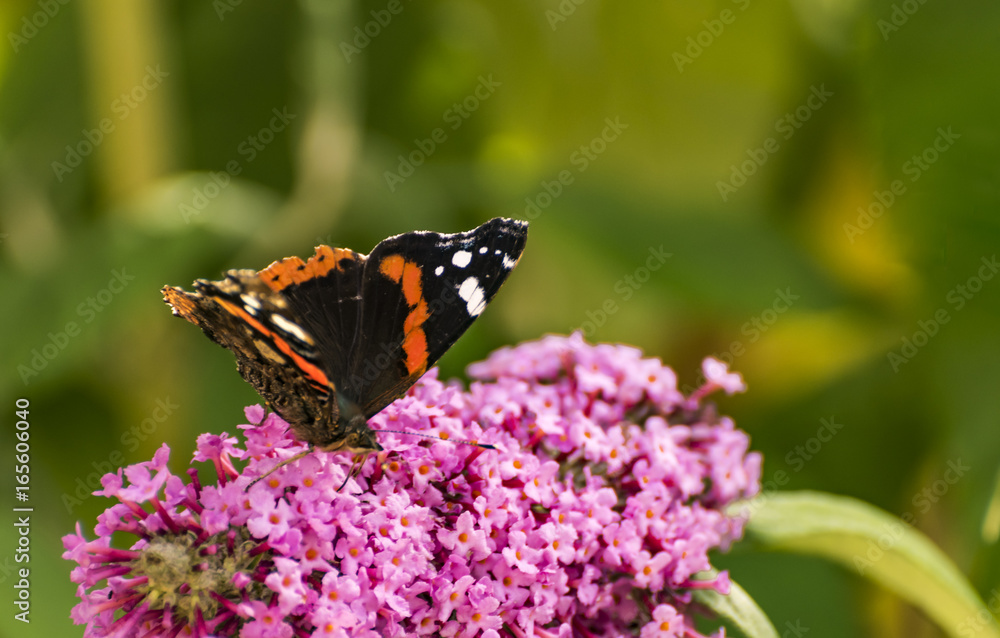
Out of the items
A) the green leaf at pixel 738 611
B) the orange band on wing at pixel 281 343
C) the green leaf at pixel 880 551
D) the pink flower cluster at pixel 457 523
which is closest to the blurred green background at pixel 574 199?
the green leaf at pixel 880 551

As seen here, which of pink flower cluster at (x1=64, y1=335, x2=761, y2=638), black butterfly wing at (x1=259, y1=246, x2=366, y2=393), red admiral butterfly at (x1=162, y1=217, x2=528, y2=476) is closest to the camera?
pink flower cluster at (x1=64, y1=335, x2=761, y2=638)

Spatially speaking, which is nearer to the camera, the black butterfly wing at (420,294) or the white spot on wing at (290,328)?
the white spot on wing at (290,328)

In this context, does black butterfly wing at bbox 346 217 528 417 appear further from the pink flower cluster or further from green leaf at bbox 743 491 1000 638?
green leaf at bbox 743 491 1000 638

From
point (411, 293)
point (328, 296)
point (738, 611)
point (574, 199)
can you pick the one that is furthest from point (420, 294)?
point (574, 199)

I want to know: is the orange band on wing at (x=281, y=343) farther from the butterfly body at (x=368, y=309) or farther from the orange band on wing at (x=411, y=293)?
the orange band on wing at (x=411, y=293)

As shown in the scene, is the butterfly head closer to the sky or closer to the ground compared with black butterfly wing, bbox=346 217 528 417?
closer to the ground

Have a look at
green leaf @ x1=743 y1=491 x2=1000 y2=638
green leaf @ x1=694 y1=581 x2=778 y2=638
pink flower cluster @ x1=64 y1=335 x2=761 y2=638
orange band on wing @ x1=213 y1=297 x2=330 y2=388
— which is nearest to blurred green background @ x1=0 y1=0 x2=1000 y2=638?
green leaf @ x1=743 y1=491 x2=1000 y2=638

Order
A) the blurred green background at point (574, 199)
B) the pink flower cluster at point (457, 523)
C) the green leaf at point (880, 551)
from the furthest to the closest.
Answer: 1. the blurred green background at point (574, 199)
2. the green leaf at point (880, 551)
3. the pink flower cluster at point (457, 523)

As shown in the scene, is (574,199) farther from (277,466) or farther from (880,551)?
(277,466)
